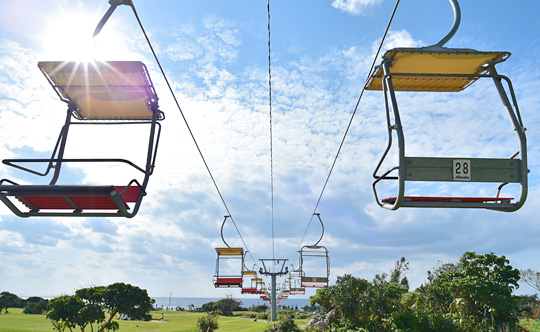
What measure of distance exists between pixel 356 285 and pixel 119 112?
17182 mm

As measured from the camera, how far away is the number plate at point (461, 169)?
3.50 meters

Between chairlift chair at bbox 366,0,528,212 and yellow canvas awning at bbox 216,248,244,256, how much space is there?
12832mm

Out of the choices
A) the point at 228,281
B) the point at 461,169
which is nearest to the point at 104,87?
the point at 461,169

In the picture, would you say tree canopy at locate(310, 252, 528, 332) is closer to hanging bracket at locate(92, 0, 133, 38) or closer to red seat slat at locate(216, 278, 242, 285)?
red seat slat at locate(216, 278, 242, 285)

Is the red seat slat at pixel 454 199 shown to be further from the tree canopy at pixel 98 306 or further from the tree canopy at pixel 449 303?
the tree canopy at pixel 98 306

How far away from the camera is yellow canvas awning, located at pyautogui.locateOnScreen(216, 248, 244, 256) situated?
16.1 m

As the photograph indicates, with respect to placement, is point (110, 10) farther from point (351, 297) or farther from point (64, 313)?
point (64, 313)

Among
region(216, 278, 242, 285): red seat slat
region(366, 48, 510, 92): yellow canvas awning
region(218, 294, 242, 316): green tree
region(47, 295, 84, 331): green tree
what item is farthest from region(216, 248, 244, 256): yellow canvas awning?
region(218, 294, 242, 316): green tree

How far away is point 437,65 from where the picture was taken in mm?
4363

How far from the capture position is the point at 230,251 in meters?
Result: 16.3

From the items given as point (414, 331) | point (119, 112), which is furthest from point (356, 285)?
point (119, 112)

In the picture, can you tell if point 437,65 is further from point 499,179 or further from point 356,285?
point 356,285

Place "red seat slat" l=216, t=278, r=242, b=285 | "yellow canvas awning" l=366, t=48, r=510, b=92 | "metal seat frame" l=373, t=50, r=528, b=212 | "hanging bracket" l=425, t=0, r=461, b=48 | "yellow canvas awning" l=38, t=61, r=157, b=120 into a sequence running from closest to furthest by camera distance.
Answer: "metal seat frame" l=373, t=50, r=528, b=212
"yellow canvas awning" l=366, t=48, r=510, b=92
"hanging bracket" l=425, t=0, r=461, b=48
"yellow canvas awning" l=38, t=61, r=157, b=120
"red seat slat" l=216, t=278, r=242, b=285

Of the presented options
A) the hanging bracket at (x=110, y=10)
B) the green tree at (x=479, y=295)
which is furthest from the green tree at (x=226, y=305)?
the hanging bracket at (x=110, y=10)
